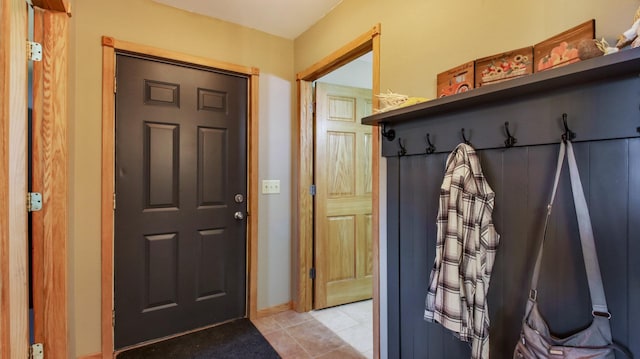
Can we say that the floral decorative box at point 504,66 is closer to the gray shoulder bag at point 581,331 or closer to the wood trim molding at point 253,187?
the gray shoulder bag at point 581,331

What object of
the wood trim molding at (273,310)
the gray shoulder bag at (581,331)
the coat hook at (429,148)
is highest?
the coat hook at (429,148)

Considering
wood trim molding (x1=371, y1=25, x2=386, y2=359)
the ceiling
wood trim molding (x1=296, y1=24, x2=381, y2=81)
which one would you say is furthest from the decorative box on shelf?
the ceiling

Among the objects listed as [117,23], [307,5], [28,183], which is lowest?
[28,183]

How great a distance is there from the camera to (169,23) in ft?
7.13

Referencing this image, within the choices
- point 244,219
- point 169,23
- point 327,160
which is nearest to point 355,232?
point 327,160

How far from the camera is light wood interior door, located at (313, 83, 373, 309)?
266 cm

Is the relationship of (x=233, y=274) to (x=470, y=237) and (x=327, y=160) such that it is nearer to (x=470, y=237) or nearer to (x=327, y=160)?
(x=327, y=160)

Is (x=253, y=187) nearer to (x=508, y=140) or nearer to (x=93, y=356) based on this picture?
(x=93, y=356)

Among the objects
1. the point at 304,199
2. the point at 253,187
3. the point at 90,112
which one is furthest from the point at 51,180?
the point at 304,199

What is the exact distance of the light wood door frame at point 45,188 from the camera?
3.89ft

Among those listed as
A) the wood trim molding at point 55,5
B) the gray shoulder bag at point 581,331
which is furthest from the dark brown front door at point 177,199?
the gray shoulder bag at point 581,331

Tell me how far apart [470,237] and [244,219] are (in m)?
1.85

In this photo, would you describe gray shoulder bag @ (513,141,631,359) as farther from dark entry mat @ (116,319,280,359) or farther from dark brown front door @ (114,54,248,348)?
dark brown front door @ (114,54,248,348)

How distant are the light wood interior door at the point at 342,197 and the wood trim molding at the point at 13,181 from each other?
1.84 meters
